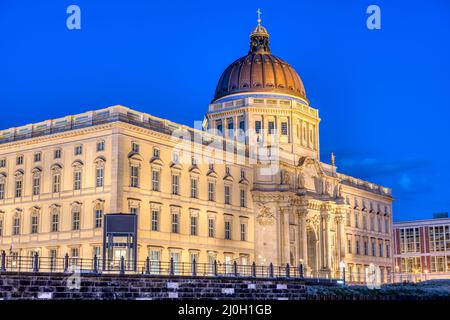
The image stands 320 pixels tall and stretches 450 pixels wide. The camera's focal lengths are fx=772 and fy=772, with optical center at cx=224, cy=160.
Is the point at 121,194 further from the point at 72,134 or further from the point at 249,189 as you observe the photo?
the point at 249,189

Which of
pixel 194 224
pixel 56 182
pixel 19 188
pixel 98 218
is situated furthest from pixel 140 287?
pixel 19 188

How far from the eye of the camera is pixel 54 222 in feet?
234

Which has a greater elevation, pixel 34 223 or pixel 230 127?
pixel 230 127

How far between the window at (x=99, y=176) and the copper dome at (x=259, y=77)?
41.0 m

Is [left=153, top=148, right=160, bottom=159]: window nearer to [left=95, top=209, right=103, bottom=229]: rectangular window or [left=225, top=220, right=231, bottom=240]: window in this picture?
[left=95, top=209, right=103, bottom=229]: rectangular window

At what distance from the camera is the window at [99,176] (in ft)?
227

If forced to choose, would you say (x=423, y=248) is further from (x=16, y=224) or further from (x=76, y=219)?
(x=16, y=224)

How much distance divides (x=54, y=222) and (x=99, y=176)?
6.31 m

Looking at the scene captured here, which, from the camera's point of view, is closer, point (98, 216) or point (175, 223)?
point (98, 216)

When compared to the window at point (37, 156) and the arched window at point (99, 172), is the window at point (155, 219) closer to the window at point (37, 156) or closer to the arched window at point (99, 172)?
the arched window at point (99, 172)

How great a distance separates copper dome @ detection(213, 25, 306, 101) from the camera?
10688 cm

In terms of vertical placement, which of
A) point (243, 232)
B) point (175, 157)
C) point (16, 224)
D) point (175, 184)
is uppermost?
point (175, 157)

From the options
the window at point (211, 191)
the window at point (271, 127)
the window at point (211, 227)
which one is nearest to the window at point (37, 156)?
the window at point (211, 191)

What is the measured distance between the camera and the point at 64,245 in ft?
230
